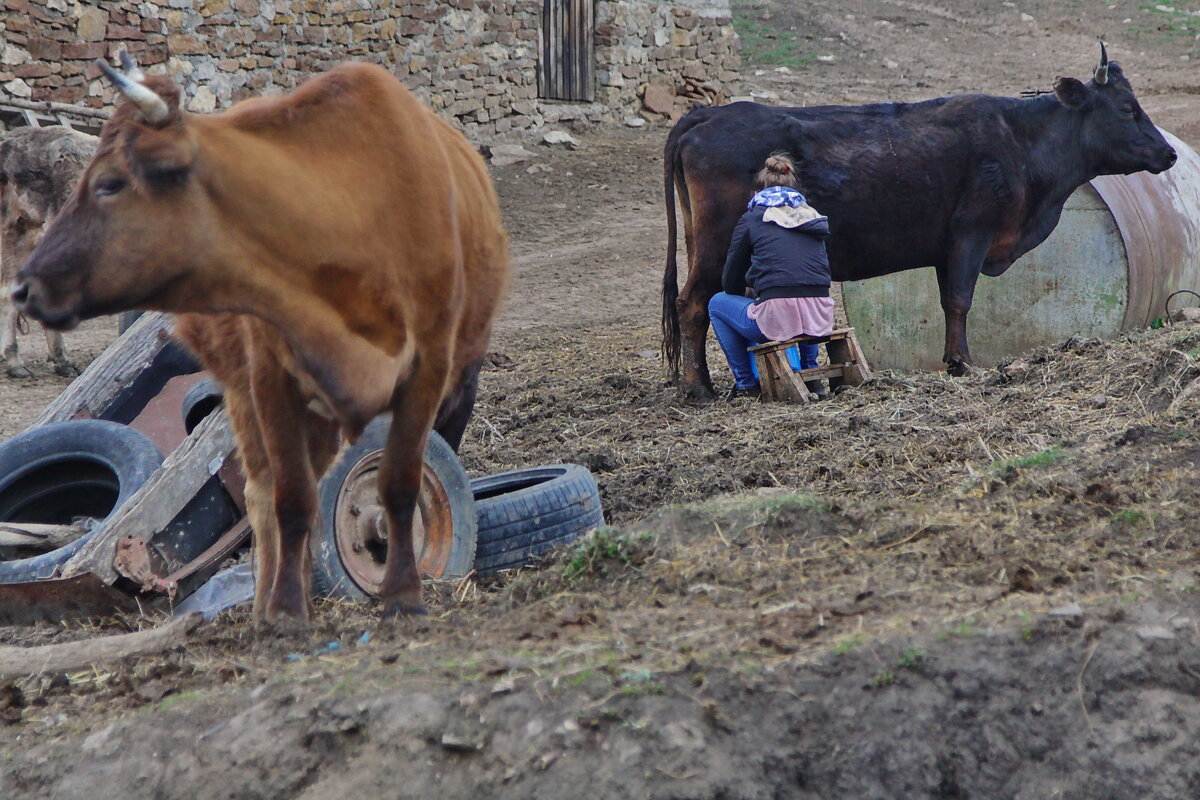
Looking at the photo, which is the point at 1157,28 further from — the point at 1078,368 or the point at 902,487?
the point at 902,487

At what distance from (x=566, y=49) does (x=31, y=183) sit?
8.67 meters

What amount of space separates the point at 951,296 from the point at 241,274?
234 inches

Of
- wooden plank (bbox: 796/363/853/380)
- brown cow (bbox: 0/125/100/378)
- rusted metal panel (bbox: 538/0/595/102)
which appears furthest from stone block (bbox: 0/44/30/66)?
wooden plank (bbox: 796/363/853/380)

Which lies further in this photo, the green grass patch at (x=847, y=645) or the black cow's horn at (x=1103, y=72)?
the black cow's horn at (x=1103, y=72)

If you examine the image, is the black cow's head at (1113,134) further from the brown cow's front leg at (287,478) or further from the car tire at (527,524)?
the brown cow's front leg at (287,478)

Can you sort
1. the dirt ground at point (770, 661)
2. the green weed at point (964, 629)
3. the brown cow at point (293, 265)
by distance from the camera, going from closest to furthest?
the dirt ground at point (770, 661) → the green weed at point (964, 629) → the brown cow at point (293, 265)

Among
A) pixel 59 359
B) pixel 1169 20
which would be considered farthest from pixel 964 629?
pixel 1169 20

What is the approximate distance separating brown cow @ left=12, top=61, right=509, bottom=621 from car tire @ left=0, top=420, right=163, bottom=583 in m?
1.20

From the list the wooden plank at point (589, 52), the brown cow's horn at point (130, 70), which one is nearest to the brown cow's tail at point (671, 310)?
the brown cow's horn at point (130, 70)

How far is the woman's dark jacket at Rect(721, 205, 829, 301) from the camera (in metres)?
7.38

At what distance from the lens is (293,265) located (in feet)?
11.6

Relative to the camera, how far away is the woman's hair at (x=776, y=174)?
7723 millimetres

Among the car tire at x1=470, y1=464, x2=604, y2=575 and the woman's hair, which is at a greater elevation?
the woman's hair

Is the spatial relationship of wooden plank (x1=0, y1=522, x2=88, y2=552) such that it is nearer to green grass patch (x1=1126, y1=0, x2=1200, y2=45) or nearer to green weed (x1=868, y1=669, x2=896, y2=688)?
green weed (x1=868, y1=669, x2=896, y2=688)
